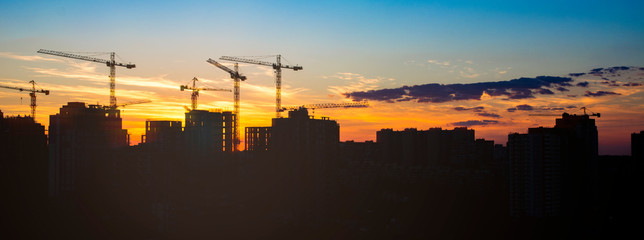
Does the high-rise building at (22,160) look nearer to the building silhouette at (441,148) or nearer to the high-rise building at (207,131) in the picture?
the high-rise building at (207,131)

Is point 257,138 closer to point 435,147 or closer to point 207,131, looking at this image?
point 207,131

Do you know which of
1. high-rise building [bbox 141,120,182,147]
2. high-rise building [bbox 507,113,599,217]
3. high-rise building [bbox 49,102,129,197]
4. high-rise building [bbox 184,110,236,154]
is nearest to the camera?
high-rise building [bbox 507,113,599,217]

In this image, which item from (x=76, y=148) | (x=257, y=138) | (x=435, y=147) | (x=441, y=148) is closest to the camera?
(x=76, y=148)

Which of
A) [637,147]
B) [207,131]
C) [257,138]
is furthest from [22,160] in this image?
[637,147]

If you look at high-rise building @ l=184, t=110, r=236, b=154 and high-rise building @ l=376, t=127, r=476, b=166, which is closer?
high-rise building @ l=184, t=110, r=236, b=154

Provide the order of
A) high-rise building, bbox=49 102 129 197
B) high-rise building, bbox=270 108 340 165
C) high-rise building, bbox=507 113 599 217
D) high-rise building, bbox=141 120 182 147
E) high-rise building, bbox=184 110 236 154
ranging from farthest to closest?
high-rise building, bbox=184 110 236 154 → high-rise building, bbox=141 120 182 147 → high-rise building, bbox=270 108 340 165 → high-rise building, bbox=49 102 129 197 → high-rise building, bbox=507 113 599 217

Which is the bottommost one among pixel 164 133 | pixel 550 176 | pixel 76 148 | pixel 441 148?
pixel 550 176

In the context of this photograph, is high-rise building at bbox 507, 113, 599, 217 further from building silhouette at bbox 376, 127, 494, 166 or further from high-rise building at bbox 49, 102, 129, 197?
high-rise building at bbox 49, 102, 129, 197

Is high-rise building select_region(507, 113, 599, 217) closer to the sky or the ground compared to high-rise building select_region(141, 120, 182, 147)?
closer to the ground

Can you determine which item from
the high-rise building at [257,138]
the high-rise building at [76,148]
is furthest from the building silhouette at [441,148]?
the high-rise building at [76,148]

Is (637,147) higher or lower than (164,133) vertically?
lower

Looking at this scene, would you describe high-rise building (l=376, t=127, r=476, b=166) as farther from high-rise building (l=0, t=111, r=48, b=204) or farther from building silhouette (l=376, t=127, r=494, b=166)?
high-rise building (l=0, t=111, r=48, b=204)

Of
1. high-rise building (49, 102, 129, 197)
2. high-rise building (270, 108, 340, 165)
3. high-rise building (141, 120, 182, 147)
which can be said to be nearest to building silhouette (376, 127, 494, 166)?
high-rise building (270, 108, 340, 165)

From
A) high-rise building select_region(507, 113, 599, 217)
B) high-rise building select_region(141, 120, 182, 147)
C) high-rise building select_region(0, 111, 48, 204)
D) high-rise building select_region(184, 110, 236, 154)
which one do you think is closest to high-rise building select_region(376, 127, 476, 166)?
high-rise building select_region(507, 113, 599, 217)
